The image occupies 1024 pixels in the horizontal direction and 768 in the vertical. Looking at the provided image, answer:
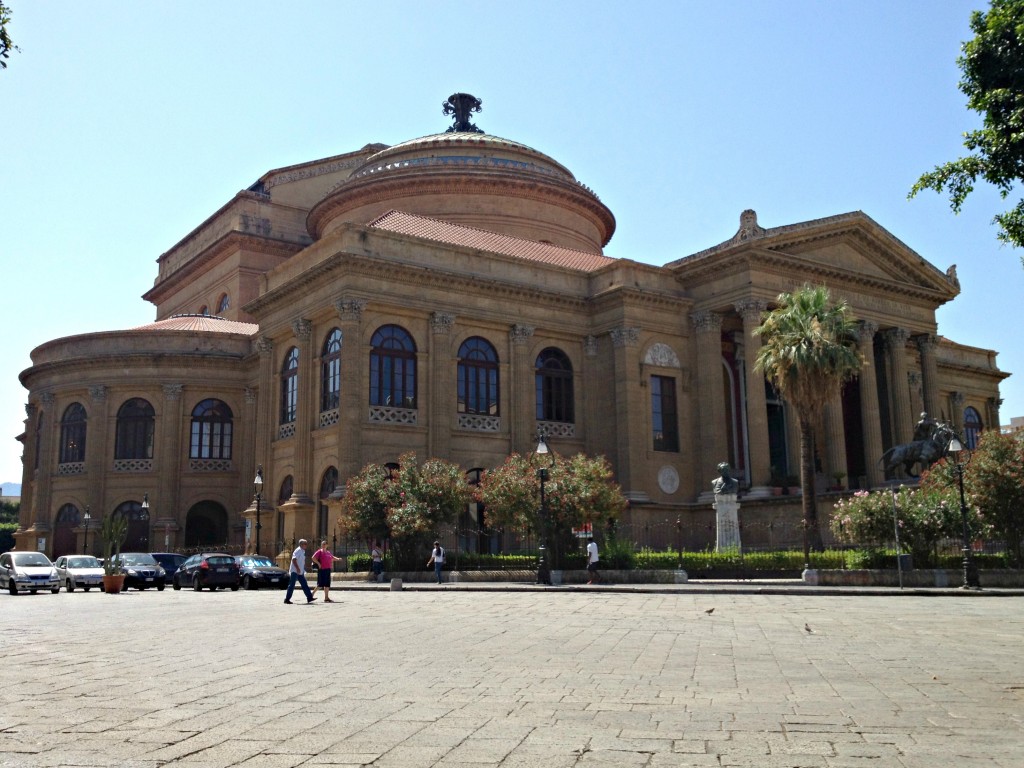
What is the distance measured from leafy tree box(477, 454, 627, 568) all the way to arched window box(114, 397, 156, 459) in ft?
72.1

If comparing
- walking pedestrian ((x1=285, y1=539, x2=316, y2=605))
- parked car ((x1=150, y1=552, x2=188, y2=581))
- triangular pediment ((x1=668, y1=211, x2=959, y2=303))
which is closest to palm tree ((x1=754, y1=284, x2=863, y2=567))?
triangular pediment ((x1=668, y1=211, x2=959, y2=303))

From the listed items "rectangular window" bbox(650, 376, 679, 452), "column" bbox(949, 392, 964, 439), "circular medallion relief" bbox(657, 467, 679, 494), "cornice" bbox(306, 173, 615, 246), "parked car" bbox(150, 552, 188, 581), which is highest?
"cornice" bbox(306, 173, 615, 246)

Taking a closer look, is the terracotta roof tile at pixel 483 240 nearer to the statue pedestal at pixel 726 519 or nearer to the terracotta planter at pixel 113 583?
the statue pedestal at pixel 726 519

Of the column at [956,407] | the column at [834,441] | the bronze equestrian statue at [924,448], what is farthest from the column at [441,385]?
the column at [956,407]

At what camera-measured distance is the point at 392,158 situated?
50344 millimetres

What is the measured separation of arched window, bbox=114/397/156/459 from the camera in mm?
47375

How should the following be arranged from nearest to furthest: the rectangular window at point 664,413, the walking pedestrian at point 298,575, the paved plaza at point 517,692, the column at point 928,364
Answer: the paved plaza at point 517,692
the walking pedestrian at point 298,575
the rectangular window at point 664,413
the column at point 928,364

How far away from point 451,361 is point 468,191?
1291cm

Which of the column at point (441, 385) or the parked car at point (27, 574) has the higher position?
the column at point (441, 385)

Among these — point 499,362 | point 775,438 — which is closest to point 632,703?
point 499,362

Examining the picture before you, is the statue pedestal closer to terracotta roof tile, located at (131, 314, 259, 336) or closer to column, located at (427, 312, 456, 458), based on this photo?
column, located at (427, 312, 456, 458)

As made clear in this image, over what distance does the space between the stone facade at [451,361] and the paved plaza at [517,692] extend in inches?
859

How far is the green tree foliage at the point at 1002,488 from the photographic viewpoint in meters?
27.1

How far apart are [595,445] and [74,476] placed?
24715mm
